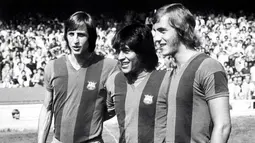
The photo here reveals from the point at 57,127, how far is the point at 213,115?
5.98 feet

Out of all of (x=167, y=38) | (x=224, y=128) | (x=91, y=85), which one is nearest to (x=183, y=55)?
(x=167, y=38)

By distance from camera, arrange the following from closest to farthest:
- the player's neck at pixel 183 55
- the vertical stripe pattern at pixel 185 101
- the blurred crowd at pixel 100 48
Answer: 1. the vertical stripe pattern at pixel 185 101
2. the player's neck at pixel 183 55
3. the blurred crowd at pixel 100 48

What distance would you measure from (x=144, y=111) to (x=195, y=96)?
2.60 ft

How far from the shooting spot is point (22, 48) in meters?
16.2

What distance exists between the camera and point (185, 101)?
281 cm

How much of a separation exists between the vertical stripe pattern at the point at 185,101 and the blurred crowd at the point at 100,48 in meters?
8.39

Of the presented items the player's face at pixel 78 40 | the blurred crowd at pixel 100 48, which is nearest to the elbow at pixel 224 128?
the player's face at pixel 78 40

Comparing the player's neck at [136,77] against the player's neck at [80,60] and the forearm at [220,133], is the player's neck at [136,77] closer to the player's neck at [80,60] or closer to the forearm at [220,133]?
the player's neck at [80,60]

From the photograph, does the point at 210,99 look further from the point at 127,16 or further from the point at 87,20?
the point at 127,16

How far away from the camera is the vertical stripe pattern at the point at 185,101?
279 cm

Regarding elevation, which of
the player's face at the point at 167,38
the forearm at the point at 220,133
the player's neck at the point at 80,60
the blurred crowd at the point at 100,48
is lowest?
the blurred crowd at the point at 100,48

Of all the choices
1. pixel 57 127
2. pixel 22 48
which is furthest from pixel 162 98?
pixel 22 48

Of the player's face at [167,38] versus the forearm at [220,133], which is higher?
the player's face at [167,38]

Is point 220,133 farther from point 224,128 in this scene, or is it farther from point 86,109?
point 86,109
